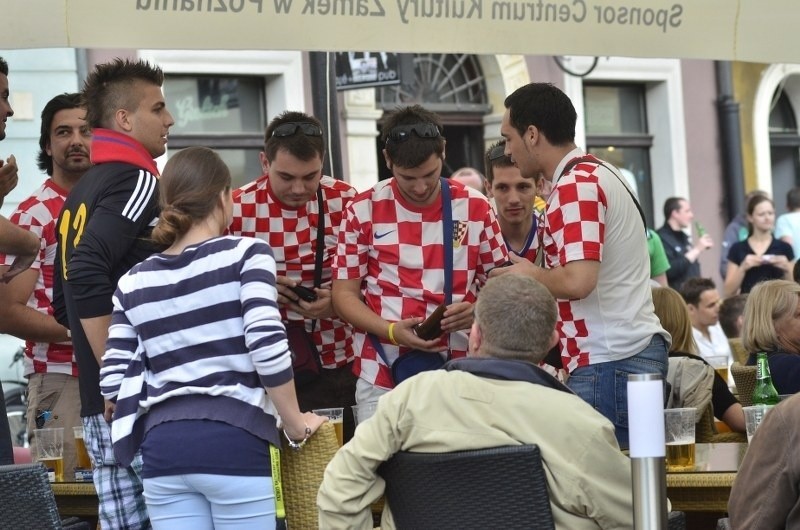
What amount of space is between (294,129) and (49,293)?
1.32 metres

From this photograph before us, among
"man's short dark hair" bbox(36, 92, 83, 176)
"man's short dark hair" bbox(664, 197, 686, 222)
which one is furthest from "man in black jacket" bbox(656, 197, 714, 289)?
"man's short dark hair" bbox(36, 92, 83, 176)

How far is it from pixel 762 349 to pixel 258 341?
3.04 m

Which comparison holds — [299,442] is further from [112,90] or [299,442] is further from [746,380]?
[746,380]

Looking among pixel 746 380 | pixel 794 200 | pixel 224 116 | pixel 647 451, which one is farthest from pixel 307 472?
pixel 224 116

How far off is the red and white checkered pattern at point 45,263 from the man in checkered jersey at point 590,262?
1.86 m

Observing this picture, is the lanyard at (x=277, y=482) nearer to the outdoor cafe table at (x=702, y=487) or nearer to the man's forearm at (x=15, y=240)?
the outdoor cafe table at (x=702, y=487)

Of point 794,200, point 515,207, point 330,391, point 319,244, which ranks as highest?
point 794,200

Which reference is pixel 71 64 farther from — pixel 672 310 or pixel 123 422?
pixel 123 422

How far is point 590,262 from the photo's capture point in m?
4.46

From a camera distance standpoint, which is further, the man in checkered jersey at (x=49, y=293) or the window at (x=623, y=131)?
the window at (x=623, y=131)

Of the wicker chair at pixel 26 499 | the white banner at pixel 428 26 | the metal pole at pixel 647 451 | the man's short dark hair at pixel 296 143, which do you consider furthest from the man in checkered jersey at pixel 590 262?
the wicker chair at pixel 26 499

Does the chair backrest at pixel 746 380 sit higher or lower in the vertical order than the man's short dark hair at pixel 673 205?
lower

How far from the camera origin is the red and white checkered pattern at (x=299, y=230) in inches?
205

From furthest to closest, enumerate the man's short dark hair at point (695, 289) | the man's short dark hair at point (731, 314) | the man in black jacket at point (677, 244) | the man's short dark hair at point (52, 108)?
the man in black jacket at point (677, 244)
the man's short dark hair at point (695, 289)
the man's short dark hair at point (731, 314)
the man's short dark hair at point (52, 108)
